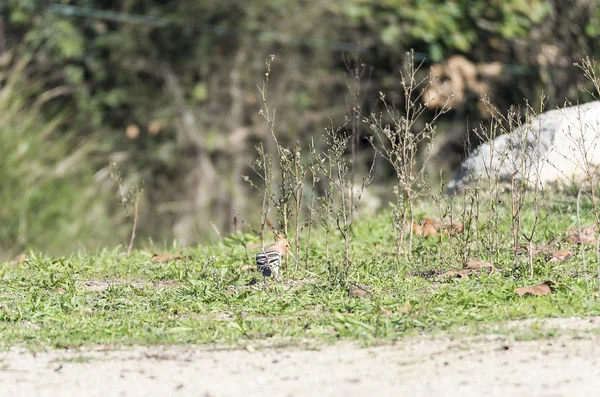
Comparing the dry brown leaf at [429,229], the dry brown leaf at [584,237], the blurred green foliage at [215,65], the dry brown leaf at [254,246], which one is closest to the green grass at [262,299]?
the dry brown leaf at [584,237]

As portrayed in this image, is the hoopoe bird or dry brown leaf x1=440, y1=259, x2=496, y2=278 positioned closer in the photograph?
the hoopoe bird

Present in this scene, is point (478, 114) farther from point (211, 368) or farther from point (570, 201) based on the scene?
point (211, 368)

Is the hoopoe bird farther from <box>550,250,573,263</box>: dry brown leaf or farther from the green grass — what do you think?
<box>550,250,573,263</box>: dry brown leaf

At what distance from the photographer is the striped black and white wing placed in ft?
19.3

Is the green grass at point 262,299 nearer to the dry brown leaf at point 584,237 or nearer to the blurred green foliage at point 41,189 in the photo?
the dry brown leaf at point 584,237

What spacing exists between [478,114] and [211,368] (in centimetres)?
1018

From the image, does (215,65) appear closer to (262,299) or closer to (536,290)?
(262,299)

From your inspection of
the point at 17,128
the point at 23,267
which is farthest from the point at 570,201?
the point at 17,128

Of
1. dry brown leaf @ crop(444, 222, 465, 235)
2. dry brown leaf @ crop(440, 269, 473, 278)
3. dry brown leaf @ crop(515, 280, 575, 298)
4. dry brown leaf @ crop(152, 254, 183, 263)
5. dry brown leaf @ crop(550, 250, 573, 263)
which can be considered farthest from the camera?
dry brown leaf @ crop(152, 254, 183, 263)

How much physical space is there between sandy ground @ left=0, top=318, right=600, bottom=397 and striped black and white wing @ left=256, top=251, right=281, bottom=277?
1.16 meters

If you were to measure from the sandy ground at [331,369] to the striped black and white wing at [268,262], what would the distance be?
116cm

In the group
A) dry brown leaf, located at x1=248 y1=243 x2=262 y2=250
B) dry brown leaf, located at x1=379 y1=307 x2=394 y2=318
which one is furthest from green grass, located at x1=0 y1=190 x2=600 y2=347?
dry brown leaf, located at x1=248 y1=243 x2=262 y2=250

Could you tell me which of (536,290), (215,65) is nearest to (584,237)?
(536,290)

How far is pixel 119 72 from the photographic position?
1338 centimetres
